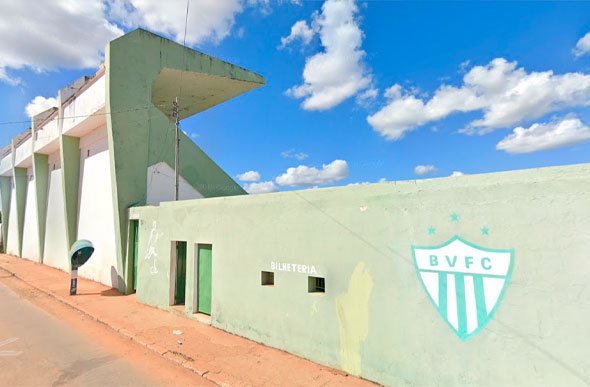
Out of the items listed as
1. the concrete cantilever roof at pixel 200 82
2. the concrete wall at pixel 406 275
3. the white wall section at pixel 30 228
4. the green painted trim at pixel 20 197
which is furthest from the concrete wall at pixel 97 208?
the green painted trim at pixel 20 197

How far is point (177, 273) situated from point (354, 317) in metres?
6.07

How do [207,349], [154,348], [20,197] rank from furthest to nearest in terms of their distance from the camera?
[20,197] → [154,348] → [207,349]

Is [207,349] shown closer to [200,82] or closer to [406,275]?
[406,275]

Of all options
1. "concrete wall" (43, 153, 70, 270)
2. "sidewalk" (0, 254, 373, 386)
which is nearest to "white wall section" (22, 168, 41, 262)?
"concrete wall" (43, 153, 70, 270)

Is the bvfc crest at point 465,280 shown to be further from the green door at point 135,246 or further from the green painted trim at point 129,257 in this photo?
the green painted trim at point 129,257

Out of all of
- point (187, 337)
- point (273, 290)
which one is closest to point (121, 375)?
point (187, 337)

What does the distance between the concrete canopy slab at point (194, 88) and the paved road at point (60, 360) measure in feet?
32.2

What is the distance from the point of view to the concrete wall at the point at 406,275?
3850 mm

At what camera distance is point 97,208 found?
14.1 m

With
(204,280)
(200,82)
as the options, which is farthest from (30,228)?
(204,280)

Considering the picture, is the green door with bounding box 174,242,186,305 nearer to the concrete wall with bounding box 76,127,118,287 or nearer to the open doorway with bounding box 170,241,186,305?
the open doorway with bounding box 170,241,186,305

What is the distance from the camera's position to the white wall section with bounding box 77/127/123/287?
13.0m

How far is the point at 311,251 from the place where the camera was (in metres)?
6.15

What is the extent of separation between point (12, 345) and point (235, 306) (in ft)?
15.7
